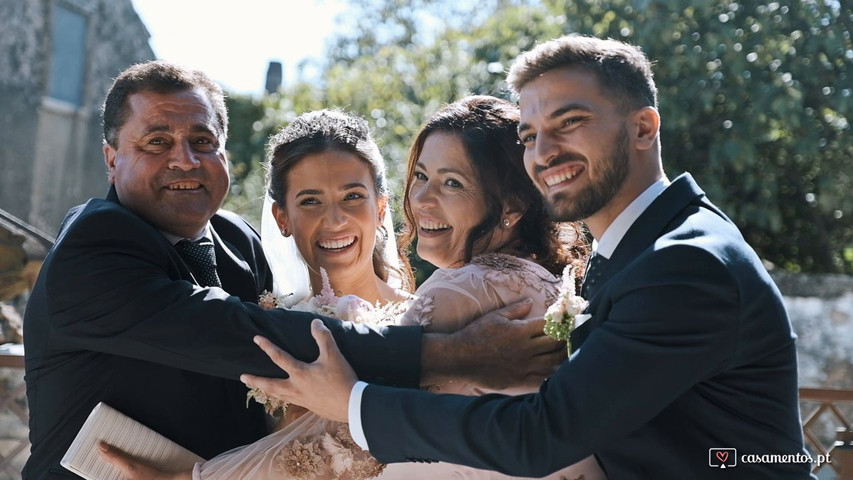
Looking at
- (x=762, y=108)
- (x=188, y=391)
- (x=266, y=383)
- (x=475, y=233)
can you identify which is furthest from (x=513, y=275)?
(x=762, y=108)

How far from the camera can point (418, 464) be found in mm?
3148

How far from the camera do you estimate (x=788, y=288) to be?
30.2 ft

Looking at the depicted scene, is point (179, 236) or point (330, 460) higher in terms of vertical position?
point (179, 236)

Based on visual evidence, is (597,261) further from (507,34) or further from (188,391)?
(507,34)

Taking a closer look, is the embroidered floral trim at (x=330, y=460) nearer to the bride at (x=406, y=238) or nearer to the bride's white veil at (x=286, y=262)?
the bride at (x=406, y=238)

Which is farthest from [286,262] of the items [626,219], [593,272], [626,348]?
[626,348]

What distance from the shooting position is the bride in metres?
3.17

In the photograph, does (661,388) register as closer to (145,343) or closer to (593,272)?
(593,272)

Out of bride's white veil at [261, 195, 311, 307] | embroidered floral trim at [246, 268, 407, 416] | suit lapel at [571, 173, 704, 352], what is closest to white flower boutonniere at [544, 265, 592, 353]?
suit lapel at [571, 173, 704, 352]

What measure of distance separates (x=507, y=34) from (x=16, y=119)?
35.6 ft

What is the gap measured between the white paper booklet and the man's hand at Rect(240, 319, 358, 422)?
0.48 meters

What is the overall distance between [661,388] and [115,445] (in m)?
1.80

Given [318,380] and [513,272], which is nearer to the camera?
[318,380]

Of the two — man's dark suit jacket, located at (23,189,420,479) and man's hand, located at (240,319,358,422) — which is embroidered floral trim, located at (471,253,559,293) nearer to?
man's dark suit jacket, located at (23,189,420,479)
